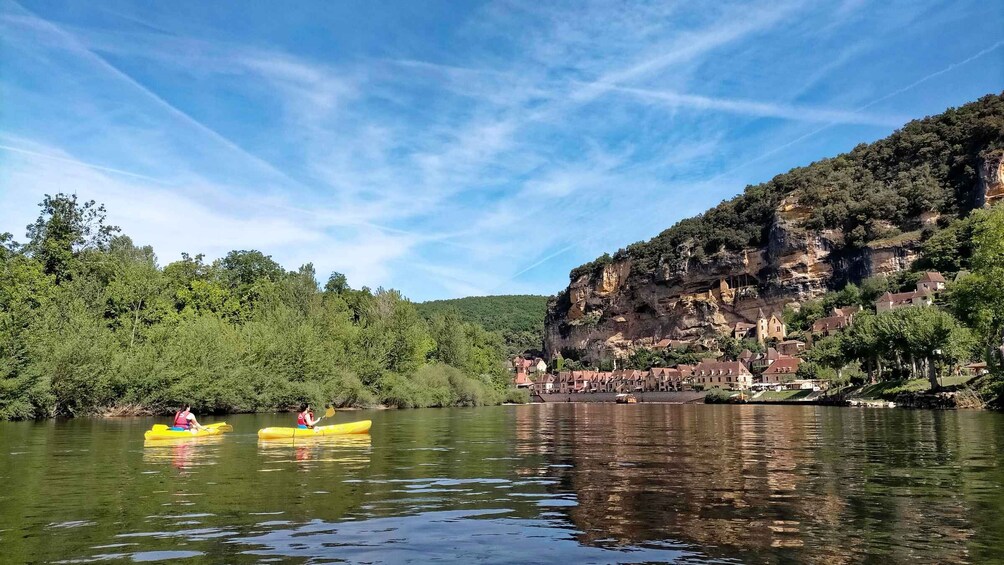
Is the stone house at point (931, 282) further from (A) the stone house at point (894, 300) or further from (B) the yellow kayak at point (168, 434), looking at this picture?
(B) the yellow kayak at point (168, 434)

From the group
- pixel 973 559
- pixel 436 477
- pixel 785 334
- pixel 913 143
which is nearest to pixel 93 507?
pixel 436 477

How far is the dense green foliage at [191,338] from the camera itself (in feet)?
153

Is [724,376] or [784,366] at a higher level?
[784,366]

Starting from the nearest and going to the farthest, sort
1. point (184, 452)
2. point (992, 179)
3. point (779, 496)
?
point (779, 496) → point (184, 452) → point (992, 179)

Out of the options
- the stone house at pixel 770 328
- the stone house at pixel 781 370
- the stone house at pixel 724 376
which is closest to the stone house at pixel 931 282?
the stone house at pixel 781 370

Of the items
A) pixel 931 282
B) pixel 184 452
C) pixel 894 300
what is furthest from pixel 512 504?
pixel 931 282

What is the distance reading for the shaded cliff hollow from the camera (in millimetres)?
140250

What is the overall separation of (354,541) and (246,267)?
3917 inches

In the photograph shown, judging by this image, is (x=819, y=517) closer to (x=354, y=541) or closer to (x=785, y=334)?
(x=354, y=541)

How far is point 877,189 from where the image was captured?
155 metres

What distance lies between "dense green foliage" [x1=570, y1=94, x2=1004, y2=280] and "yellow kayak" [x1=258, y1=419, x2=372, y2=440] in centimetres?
14028

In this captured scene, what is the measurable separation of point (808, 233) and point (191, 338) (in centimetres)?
13509

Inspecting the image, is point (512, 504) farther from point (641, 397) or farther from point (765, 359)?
point (765, 359)

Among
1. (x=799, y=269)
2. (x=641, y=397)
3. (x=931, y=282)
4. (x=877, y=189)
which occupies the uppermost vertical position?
(x=877, y=189)
